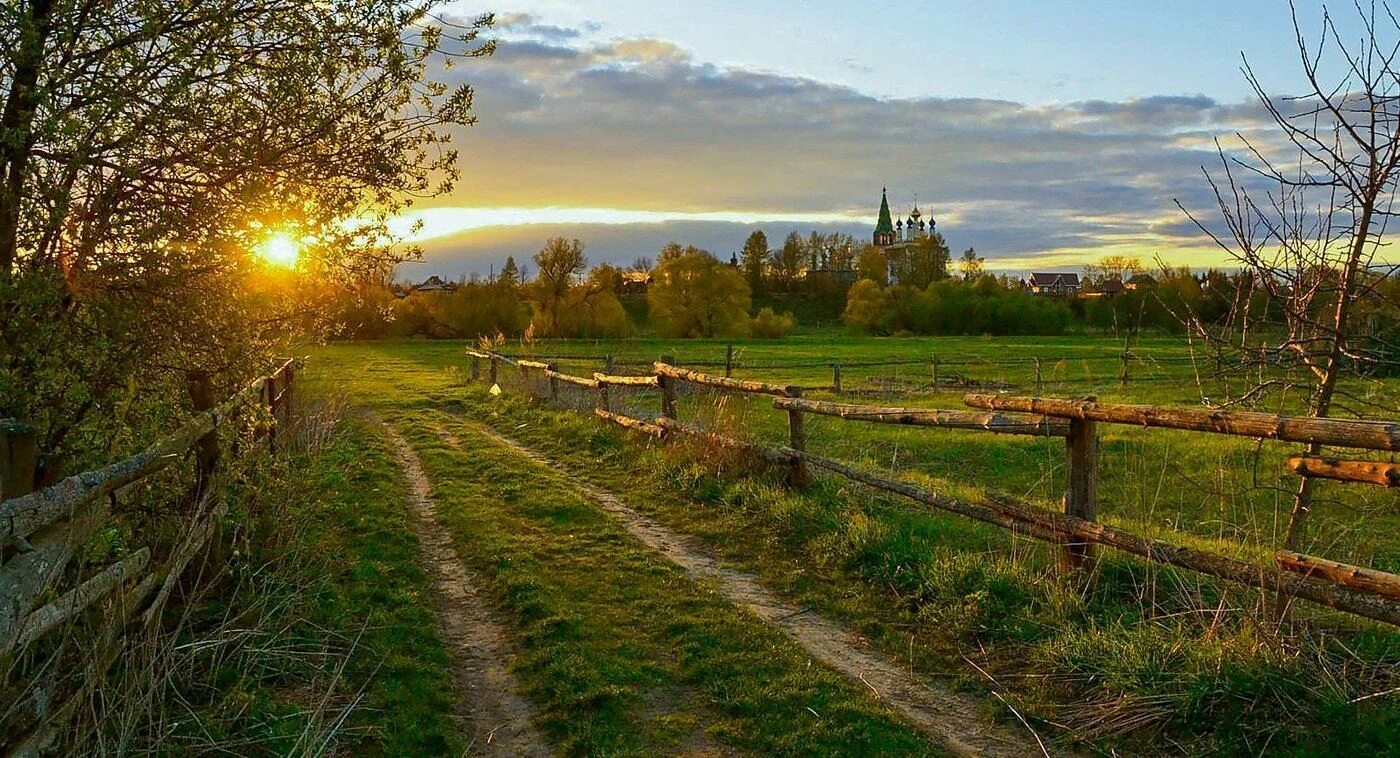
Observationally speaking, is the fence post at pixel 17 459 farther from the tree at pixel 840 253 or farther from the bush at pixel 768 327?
the tree at pixel 840 253

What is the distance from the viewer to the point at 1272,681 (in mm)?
4145

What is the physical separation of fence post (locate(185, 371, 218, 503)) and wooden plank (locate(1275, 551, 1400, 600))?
611 cm

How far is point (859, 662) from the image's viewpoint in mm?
5230

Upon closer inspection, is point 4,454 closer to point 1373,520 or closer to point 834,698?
point 834,698

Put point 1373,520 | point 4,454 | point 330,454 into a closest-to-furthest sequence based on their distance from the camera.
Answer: point 4,454, point 1373,520, point 330,454

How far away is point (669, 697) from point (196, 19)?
4.32 m

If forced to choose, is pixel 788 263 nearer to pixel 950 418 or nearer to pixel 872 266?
pixel 872 266

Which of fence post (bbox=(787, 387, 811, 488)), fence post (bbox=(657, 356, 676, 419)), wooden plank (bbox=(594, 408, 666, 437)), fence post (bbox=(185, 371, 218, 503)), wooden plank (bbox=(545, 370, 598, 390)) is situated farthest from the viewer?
wooden plank (bbox=(545, 370, 598, 390))

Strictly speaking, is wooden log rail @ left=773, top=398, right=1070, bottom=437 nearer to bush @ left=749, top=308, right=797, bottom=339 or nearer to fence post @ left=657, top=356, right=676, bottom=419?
fence post @ left=657, top=356, right=676, bottom=419

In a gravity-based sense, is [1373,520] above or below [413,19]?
below

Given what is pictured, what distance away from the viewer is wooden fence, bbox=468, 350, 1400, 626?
4227 mm

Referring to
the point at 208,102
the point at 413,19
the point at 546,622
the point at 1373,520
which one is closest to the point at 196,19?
the point at 208,102


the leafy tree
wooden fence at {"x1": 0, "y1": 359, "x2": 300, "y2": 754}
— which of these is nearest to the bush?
the leafy tree

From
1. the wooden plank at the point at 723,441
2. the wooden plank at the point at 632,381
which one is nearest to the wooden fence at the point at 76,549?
the wooden plank at the point at 723,441
